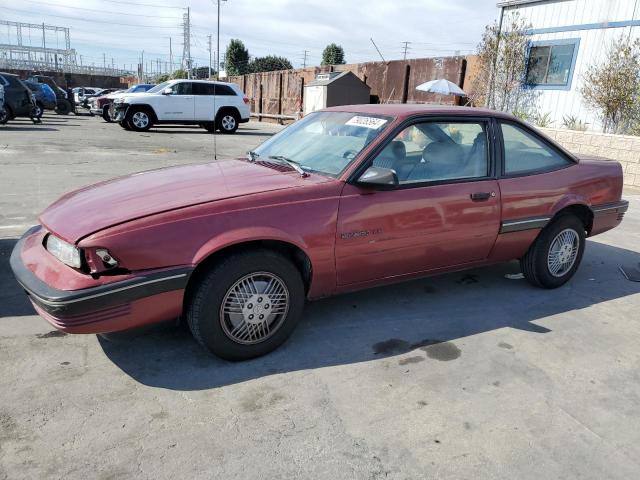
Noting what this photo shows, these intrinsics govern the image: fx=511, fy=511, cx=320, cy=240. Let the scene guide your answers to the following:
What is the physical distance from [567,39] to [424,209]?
12561mm

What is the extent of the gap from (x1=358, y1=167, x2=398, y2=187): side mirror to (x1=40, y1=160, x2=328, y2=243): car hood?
27cm

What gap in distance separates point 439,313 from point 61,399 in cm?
263

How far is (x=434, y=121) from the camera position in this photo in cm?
382

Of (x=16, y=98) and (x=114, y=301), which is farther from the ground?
(x=16, y=98)

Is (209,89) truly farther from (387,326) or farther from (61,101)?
(387,326)

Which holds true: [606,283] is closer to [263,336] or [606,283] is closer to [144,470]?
[263,336]

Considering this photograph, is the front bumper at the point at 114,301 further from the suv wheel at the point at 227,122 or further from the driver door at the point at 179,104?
the suv wheel at the point at 227,122

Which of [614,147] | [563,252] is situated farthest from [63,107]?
[563,252]

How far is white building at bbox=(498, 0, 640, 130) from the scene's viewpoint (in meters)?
12.3

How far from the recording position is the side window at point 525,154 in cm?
412

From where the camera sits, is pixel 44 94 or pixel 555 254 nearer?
pixel 555 254

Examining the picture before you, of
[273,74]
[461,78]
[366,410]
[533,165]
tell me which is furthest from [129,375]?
[273,74]

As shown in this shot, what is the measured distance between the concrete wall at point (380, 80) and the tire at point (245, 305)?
15.3 metres

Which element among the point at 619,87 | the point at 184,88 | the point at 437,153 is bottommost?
the point at 437,153
